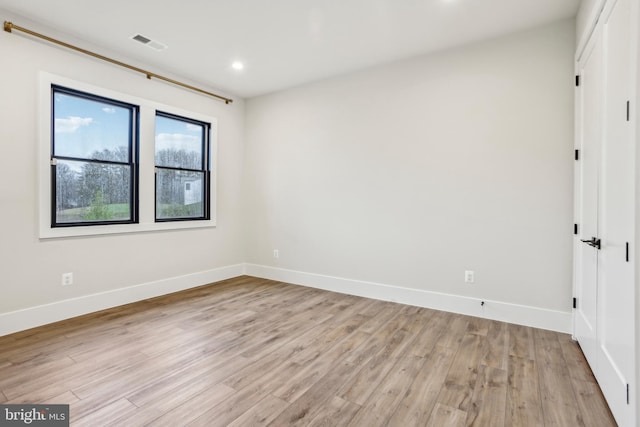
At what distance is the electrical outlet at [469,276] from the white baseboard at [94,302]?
11.2 ft

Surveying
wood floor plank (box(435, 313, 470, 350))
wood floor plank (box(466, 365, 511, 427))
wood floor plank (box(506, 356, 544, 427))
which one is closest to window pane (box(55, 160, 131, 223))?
wood floor plank (box(435, 313, 470, 350))

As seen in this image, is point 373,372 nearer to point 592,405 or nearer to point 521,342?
point 592,405

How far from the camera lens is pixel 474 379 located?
2.15 meters

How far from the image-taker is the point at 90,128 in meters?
3.46

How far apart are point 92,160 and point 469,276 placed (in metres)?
4.27

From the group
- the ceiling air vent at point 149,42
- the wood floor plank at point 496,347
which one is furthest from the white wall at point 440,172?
the ceiling air vent at point 149,42

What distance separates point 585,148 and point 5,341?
16.6ft

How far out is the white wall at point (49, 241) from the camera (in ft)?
9.40

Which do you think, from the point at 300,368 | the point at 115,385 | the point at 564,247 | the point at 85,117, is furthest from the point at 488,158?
the point at 85,117

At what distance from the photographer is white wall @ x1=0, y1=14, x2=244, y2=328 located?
287 cm

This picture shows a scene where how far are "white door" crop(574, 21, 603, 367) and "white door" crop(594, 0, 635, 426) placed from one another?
0.15 meters

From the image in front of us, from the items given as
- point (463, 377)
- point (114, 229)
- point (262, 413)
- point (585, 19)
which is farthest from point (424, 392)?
point (114, 229)

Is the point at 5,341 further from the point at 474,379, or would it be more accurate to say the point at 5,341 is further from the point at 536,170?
the point at 536,170

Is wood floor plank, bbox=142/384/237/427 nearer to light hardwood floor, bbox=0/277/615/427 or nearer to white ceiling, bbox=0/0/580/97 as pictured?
light hardwood floor, bbox=0/277/615/427
